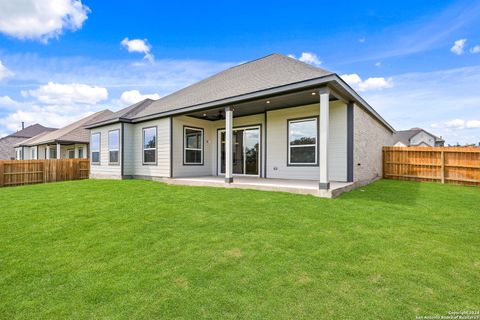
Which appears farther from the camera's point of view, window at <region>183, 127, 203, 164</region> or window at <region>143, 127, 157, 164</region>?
window at <region>143, 127, 157, 164</region>

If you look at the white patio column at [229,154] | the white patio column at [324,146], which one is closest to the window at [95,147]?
the white patio column at [229,154]

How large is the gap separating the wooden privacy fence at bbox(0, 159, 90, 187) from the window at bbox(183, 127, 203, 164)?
7.47m

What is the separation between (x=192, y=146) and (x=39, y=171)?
8568mm

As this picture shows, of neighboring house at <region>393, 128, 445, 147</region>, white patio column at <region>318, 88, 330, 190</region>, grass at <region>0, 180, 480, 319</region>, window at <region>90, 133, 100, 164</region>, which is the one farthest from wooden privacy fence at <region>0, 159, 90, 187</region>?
neighboring house at <region>393, 128, 445, 147</region>

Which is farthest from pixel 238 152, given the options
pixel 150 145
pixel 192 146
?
pixel 150 145

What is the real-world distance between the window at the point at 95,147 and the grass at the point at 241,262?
797cm

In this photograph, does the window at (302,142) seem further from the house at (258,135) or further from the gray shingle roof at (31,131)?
the gray shingle roof at (31,131)

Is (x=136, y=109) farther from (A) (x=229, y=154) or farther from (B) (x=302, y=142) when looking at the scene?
(B) (x=302, y=142)

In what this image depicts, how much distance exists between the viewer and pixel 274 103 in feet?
27.8

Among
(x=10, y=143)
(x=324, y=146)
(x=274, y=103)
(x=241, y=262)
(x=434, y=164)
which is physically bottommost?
(x=241, y=262)

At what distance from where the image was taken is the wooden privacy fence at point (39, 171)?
11.8 m

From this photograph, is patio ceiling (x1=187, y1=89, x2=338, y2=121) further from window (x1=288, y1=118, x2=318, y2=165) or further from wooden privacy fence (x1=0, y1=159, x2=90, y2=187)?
wooden privacy fence (x1=0, y1=159, x2=90, y2=187)

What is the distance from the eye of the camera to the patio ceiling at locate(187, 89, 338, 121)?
728cm

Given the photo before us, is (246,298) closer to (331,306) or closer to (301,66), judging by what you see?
(331,306)
